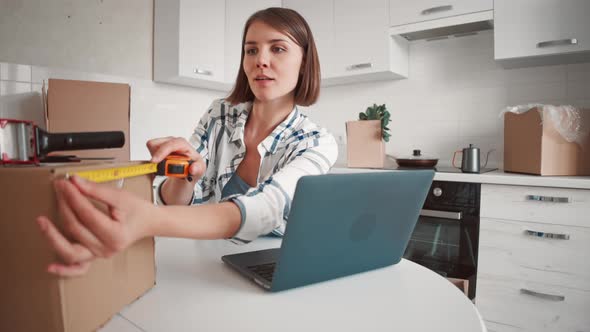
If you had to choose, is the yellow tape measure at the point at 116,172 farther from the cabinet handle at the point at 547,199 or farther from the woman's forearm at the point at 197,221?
the cabinet handle at the point at 547,199

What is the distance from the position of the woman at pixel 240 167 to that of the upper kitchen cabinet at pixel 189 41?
1406 mm

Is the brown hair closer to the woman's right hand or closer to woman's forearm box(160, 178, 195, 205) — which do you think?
woman's forearm box(160, 178, 195, 205)

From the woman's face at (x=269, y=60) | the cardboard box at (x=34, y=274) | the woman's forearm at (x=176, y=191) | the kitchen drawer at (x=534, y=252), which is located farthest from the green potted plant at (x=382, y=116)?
the cardboard box at (x=34, y=274)

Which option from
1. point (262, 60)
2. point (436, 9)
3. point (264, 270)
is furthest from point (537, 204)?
point (264, 270)

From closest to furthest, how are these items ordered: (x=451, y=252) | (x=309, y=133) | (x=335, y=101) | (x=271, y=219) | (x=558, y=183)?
(x=271, y=219), (x=309, y=133), (x=558, y=183), (x=451, y=252), (x=335, y=101)

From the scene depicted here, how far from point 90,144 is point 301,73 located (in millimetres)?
690

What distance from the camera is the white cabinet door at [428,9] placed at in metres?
2.18

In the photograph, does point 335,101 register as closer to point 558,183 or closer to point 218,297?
point 558,183

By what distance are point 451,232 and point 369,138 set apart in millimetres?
730

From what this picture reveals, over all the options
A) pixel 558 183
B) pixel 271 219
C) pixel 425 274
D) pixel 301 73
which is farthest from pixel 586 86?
pixel 271 219

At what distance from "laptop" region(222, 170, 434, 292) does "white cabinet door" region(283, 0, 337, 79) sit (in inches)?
84.9

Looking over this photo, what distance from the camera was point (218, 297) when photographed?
0.60 m

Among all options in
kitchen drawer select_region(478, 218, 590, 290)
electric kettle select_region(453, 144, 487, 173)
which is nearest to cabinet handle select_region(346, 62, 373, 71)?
electric kettle select_region(453, 144, 487, 173)

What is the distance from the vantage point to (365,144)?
243cm
